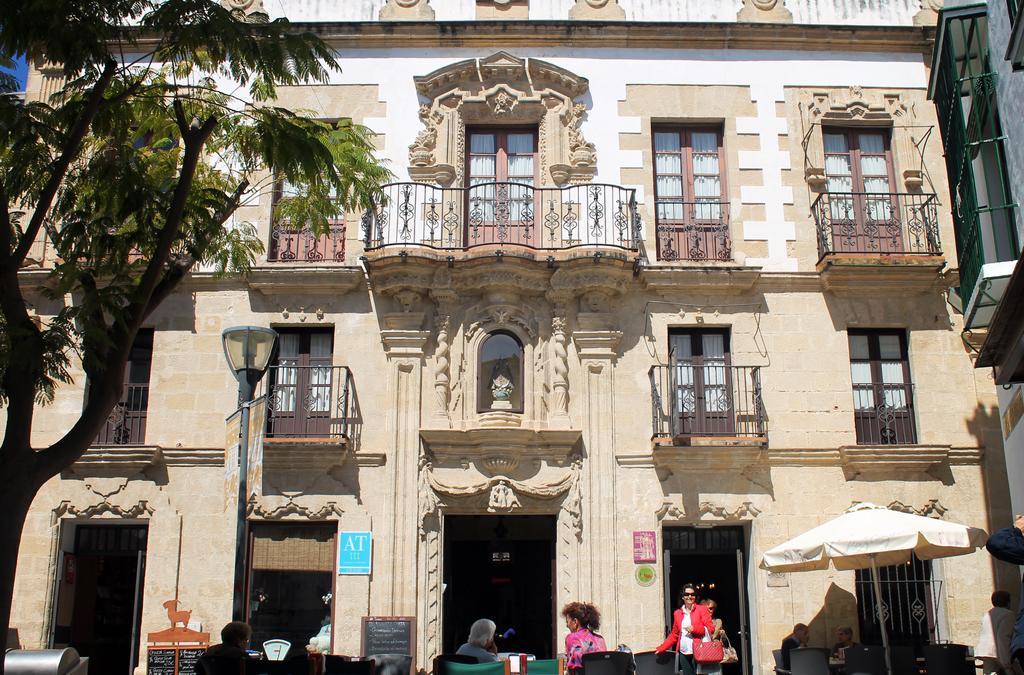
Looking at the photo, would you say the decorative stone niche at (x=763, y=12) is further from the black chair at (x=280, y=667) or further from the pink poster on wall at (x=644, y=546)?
the black chair at (x=280, y=667)

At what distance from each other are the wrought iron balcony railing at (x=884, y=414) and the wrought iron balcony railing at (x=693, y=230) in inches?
113

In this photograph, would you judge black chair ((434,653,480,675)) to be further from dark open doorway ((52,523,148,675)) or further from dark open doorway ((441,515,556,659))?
dark open doorway ((52,523,148,675))

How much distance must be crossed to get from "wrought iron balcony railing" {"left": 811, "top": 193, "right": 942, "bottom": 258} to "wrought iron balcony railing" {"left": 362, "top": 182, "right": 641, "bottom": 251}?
2.85m

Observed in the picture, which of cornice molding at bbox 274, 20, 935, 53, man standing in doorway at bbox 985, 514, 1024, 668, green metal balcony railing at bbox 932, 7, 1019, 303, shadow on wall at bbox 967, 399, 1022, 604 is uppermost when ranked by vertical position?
cornice molding at bbox 274, 20, 935, 53

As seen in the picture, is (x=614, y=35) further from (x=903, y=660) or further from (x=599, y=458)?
(x=903, y=660)

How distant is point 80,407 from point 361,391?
4.15 meters

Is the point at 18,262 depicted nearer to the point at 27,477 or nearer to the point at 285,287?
the point at 27,477

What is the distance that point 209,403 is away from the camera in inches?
641

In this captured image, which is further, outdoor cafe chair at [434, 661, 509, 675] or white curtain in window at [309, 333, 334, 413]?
white curtain in window at [309, 333, 334, 413]

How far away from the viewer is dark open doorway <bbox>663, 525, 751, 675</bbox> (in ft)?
50.9

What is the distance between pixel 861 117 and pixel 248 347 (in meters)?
10.9

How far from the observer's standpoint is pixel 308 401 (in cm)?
1622

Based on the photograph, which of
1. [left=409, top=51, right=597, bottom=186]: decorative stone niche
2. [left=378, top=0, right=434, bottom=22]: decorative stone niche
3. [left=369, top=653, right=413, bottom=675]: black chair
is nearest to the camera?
[left=369, top=653, right=413, bottom=675]: black chair

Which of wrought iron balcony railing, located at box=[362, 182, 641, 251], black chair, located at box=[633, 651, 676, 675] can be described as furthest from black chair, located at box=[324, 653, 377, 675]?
wrought iron balcony railing, located at box=[362, 182, 641, 251]
